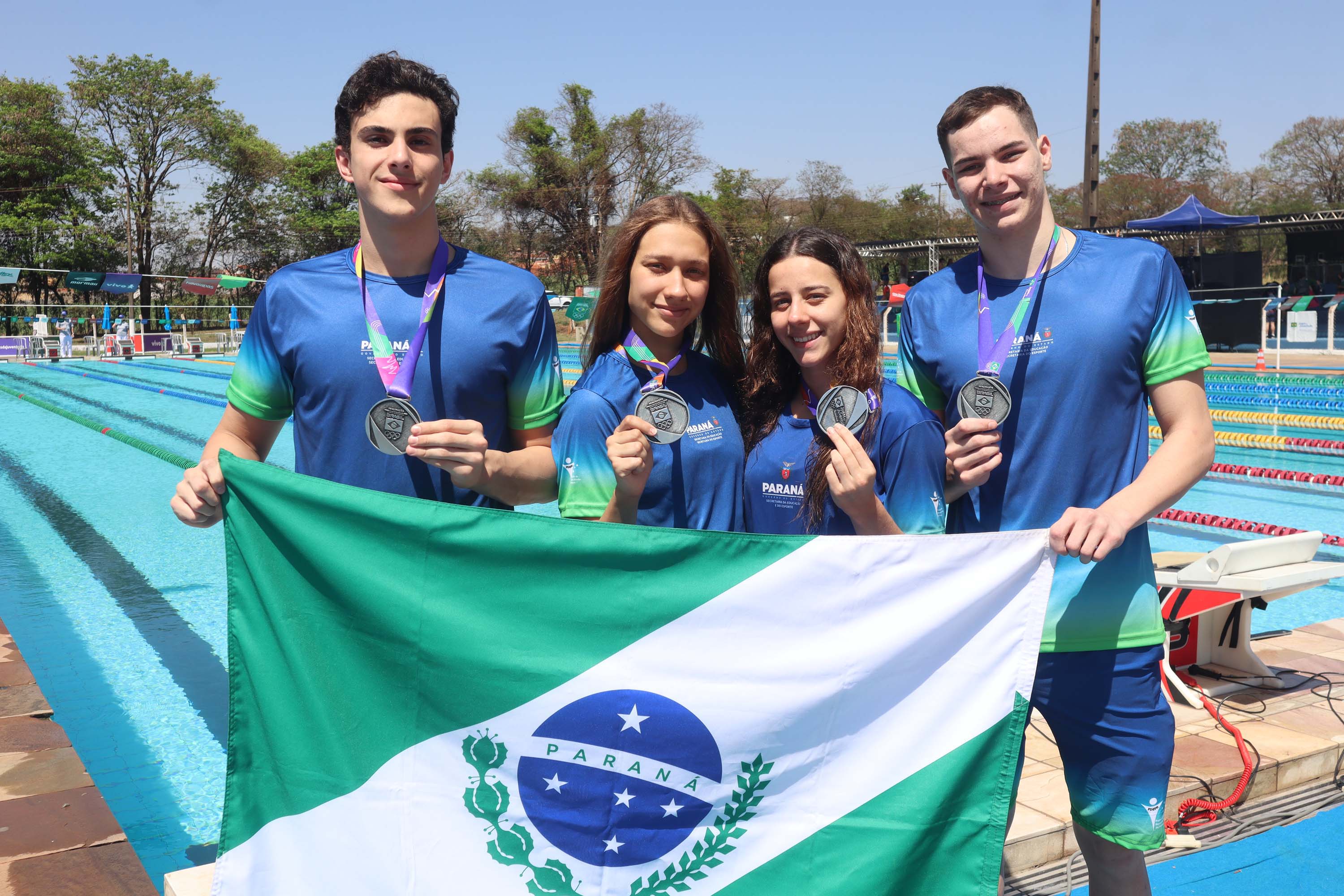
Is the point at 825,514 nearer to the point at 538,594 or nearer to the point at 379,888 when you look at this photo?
the point at 538,594

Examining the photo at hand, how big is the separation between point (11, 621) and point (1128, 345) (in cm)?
674

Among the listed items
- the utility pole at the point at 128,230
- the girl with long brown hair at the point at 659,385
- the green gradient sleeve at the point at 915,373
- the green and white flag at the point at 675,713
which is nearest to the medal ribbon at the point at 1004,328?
the green gradient sleeve at the point at 915,373

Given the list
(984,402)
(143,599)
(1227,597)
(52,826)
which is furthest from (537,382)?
(143,599)

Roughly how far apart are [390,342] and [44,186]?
46.0m

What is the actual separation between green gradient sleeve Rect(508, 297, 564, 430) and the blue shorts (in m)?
1.18

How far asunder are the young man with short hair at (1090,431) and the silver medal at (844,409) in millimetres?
191

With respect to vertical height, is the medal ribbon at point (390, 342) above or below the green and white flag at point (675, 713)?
above

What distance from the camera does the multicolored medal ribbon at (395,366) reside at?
1.98 metres

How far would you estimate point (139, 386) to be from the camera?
68.4 ft

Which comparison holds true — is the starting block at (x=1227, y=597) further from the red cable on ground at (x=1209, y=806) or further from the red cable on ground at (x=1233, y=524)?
the red cable on ground at (x=1233, y=524)

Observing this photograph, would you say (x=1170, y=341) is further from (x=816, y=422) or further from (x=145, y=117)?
(x=145, y=117)

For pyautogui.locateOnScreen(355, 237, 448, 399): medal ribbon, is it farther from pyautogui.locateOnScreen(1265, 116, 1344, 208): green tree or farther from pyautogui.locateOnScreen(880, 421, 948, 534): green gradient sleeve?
pyautogui.locateOnScreen(1265, 116, 1344, 208): green tree

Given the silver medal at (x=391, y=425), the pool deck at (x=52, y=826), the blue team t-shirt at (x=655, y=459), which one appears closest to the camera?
the silver medal at (x=391, y=425)

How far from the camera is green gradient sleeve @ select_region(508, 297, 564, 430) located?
2.18 metres
